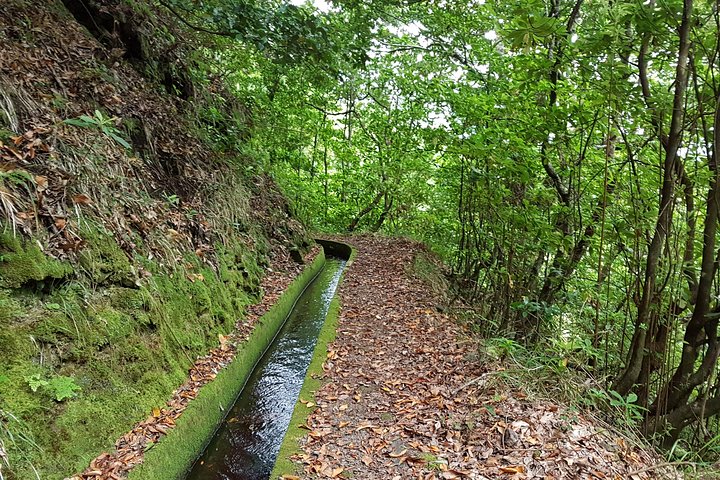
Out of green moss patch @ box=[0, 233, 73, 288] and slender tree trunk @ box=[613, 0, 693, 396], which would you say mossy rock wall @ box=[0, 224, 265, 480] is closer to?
green moss patch @ box=[0, 233, 73, 288]

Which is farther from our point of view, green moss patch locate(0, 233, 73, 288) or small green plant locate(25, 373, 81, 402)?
green moss patch locate(0, 233, 73, 288)

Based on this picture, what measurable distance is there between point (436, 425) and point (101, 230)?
377cm

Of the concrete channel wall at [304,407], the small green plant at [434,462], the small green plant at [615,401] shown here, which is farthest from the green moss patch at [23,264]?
the small green plant at [615,401]

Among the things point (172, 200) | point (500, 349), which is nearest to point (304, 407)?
point (500, 349)

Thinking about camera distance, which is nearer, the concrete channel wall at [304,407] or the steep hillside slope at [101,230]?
the steep hillside slope at [101,230]

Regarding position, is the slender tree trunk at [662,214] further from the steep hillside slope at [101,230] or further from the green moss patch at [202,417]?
the steep hillside slope at [101,230]

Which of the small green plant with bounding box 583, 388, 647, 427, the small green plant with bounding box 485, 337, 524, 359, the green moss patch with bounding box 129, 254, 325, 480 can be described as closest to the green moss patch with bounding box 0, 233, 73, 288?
the green moss patch with bounding box 129, 254, 325, 480

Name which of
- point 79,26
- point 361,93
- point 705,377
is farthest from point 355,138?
point 705,377

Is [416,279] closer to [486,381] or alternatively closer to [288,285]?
[288,285]

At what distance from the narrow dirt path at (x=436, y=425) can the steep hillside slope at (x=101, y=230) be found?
1758 mm

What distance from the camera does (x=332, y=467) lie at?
3.25 m

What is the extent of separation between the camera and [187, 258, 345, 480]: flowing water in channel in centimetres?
387

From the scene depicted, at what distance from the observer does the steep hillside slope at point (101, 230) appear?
9.85 feet

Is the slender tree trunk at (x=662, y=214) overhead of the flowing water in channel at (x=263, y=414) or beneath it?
overhead
